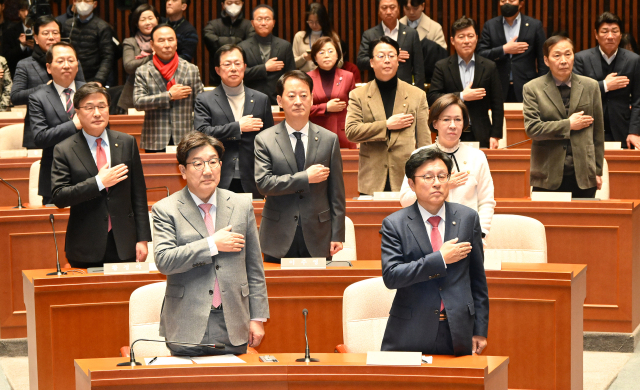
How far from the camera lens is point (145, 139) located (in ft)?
16.2

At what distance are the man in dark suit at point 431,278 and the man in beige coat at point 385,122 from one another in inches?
59.1

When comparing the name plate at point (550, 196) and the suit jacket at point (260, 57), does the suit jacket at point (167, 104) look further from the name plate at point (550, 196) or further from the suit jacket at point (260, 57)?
the name plate at point (550, 196)

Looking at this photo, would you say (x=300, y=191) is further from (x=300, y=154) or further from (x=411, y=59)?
(x=411, y=59)

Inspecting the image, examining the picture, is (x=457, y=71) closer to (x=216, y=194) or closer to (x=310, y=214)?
(x=310, y=214)

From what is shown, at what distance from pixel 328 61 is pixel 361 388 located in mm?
2990

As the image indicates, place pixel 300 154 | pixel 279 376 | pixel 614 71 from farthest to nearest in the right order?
pixel 614 71 → pixel 300 154 → pixel 279 376

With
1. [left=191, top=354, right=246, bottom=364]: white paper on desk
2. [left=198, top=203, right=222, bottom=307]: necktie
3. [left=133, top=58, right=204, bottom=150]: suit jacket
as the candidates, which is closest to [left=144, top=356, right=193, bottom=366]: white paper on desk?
[left=191, top=354, right=246, bottom=364]: white paper on desk

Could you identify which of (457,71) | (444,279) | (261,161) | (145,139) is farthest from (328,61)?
(444,279)

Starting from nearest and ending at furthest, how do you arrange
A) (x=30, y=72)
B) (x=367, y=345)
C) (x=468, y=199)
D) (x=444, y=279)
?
(x=444, y=279), (x=367, y=345), (x=468, y=199), (x=30, y=72)

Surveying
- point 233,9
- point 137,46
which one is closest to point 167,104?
point 137,46

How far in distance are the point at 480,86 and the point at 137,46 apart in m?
2.57

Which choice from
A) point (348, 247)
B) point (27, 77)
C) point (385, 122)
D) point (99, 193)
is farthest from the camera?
point (27, 77)

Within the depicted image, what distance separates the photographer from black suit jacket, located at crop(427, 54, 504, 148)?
16.5 feet

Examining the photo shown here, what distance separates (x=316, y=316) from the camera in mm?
3375
